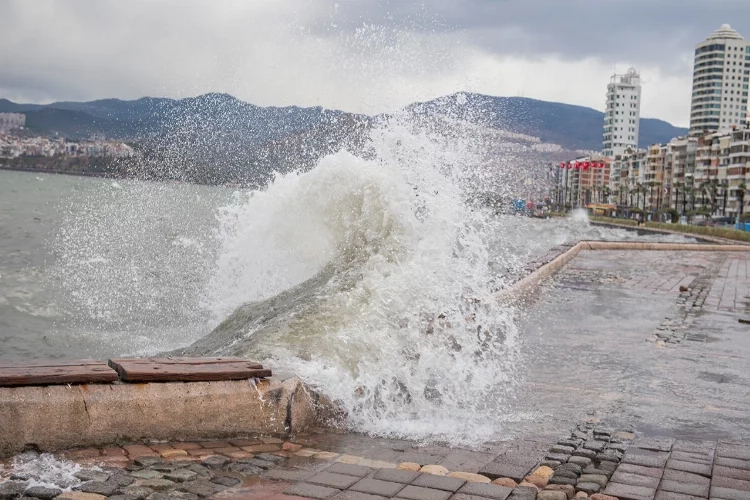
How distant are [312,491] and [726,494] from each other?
1945mm

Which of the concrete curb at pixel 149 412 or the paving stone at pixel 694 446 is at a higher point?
the concrete curb at pixel 149 412

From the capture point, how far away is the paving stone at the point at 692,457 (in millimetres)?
4469

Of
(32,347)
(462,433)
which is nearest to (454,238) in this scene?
(462,433)

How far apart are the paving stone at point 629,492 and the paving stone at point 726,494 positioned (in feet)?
0.92

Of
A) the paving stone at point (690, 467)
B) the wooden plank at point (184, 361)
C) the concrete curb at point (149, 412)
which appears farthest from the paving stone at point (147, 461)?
the paving stone at point (690, 467)

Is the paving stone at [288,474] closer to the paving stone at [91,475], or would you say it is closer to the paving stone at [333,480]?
the paving stone at [333,480]

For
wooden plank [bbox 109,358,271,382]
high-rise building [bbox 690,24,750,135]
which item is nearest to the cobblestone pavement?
wooden plank [bbox 109,358,271,382]

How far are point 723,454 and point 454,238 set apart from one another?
3.86 m

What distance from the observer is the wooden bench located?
4.17 metres

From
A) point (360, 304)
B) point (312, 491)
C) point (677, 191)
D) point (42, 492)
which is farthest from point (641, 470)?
point (677, 191)

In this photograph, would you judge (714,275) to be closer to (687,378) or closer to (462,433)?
(687,378)

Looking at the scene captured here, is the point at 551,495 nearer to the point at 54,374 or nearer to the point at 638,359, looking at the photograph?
the point at 54,374

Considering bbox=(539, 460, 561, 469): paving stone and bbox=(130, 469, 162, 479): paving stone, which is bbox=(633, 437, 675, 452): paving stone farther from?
bbox=(130, 469, 162, 479): paving stone

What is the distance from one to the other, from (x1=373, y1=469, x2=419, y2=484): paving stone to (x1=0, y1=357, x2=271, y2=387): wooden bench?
113 cm
